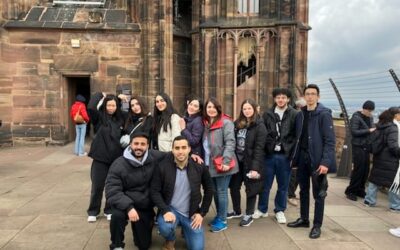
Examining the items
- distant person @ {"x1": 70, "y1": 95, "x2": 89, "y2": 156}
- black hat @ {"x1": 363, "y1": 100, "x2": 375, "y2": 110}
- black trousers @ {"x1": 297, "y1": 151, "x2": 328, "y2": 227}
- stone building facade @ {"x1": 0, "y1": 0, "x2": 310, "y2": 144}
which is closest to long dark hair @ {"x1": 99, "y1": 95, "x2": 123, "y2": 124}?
black trousers @ {"x1": 297, "y1": 151, "x2": 328, "y2": 227}

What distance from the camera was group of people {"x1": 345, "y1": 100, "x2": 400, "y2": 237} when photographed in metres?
5.72

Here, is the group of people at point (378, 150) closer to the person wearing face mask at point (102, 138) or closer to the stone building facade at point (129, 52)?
the person wearing face mask at point (102, 138)

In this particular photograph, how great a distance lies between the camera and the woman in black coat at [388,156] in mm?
5691

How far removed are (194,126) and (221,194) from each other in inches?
37.0

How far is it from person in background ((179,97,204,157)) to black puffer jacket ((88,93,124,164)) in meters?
0.87

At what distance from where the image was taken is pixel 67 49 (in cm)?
1213

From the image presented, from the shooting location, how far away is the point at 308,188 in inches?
189

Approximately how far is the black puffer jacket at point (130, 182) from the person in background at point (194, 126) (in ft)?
2.45

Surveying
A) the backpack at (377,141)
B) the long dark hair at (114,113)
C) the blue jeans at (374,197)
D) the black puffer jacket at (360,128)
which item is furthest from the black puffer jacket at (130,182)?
the black puffer jacket at (360,128)

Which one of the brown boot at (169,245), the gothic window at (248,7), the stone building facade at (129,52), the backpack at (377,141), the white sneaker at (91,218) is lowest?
the white sneaker at (91,218)

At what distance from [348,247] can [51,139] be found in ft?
33.9

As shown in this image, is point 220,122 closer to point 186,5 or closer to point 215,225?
point 215,225

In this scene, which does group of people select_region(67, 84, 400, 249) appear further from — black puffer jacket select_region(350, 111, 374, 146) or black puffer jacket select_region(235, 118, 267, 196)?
black puffer jacket select_region(350, 111, 374, 146)

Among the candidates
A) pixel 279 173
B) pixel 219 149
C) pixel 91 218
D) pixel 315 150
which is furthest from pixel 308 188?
pixel 91 218
